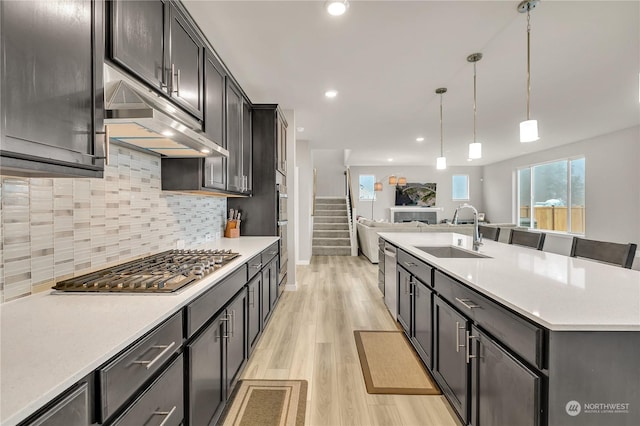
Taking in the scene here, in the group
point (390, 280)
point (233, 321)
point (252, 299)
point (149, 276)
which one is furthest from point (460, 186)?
point (149, 276)

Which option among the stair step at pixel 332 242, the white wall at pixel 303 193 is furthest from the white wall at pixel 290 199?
the stair step at pixel 332 242

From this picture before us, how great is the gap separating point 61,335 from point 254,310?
165cm

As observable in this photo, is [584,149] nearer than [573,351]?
No

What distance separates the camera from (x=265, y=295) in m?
2.89

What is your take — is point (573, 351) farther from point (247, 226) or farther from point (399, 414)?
point (247, 226)

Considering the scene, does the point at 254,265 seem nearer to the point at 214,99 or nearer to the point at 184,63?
the point at 214,99

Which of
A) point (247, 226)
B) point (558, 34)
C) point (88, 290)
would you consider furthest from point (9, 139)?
point (558, 34)

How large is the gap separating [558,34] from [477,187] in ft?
32.0

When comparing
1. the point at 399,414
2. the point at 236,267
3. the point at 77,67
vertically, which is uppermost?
the point at 77,67

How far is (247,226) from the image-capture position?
3.75 metres

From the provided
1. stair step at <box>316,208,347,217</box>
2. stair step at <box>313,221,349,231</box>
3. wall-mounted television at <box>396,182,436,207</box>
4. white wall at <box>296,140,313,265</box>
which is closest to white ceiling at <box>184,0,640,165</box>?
white wall at <box>296,140,313,265</box>

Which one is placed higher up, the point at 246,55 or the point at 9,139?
the point at 246,55

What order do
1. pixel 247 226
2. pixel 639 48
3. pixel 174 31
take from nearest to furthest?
pixel 174 31
pixel 639 48
pixel 247 226

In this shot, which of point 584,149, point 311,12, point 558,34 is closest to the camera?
point 311,12
